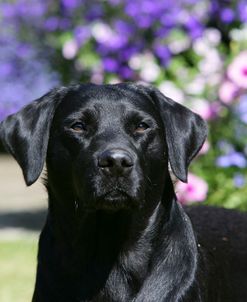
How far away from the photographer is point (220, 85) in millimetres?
9453

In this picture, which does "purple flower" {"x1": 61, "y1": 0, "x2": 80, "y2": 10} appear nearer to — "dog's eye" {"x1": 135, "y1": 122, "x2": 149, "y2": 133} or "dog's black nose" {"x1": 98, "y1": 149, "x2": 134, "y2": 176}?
"dog's eye" {"x1": 135, "y1": 122, "x2": 149, "y2": 133}

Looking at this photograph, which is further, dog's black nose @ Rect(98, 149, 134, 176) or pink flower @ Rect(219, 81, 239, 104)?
pink flower @ Rect(219, 81, 239, 104)

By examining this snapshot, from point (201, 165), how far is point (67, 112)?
4.38 m

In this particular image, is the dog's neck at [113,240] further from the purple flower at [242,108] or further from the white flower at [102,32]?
the white flower at [102,32]

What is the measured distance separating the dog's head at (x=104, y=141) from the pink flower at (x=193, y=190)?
345 cm

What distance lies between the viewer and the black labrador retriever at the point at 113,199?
4.87 metres

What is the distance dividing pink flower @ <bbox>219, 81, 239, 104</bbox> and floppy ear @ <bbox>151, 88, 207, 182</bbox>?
12.8 feet

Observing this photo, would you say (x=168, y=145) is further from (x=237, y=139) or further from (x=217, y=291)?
(x=237, y=139)

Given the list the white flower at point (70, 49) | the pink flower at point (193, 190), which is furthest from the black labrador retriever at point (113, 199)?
the white flower at point (70, 49)

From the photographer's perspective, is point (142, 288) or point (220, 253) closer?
point (142, 288)

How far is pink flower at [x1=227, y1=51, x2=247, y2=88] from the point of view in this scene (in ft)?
29.7

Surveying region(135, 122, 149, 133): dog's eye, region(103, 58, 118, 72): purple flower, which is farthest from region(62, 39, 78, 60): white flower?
region(135, 122, 149, 133): dog's eye

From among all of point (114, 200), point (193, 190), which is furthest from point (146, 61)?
point (114, 200)

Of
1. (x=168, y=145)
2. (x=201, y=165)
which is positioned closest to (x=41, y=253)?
(x=168, y=145)
